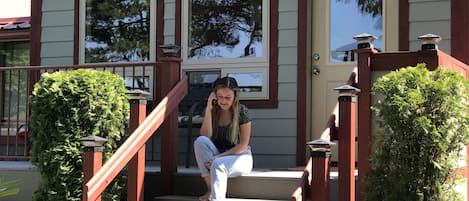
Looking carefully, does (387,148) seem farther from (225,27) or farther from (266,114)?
(225,27)

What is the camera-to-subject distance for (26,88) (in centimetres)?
699

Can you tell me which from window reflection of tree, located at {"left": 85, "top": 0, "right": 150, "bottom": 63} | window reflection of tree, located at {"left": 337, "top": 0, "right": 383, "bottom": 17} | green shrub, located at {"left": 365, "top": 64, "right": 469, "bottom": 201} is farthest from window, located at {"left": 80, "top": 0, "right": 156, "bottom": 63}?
green shrub, located at {"left": 365, "top": 64, "right": 469, "bottom": 201}

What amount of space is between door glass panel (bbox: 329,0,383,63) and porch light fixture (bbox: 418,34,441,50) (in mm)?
1579

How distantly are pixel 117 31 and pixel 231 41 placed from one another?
1.42m

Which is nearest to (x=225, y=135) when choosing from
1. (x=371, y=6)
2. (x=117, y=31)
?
(x=371, y=6)

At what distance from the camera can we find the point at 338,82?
6.03 metres

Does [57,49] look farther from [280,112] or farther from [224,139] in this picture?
[224,139]

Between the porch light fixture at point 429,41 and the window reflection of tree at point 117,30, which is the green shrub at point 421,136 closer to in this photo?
the porch light fixture at point 429,41

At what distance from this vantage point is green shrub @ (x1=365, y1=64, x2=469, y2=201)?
12.5 ft

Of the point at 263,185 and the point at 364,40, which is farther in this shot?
the point at 263,185

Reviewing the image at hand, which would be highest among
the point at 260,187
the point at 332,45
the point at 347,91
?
the point at 332,45

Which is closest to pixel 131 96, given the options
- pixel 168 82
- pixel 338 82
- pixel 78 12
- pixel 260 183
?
pixel 168 82

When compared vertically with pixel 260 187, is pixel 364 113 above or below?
above

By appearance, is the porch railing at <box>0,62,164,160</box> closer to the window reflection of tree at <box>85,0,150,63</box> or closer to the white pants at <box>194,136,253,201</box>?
the window reflection of tree at <box>85,0,150,63</box>
